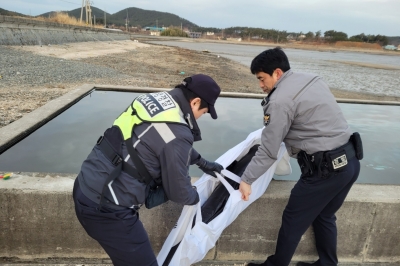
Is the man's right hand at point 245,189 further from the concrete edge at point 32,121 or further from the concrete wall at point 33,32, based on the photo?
the concrete wall at point 33,32

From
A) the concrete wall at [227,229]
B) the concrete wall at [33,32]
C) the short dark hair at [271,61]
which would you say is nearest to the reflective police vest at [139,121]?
the short dark hair at [271,61]

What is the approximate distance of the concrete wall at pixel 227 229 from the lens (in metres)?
2.31

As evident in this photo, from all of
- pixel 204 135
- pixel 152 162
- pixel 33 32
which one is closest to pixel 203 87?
pixel 152 162

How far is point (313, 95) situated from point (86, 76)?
8.29 metres

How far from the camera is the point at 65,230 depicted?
2.41 m

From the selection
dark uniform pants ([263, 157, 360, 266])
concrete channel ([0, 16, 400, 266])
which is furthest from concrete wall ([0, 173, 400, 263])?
dark uniform pants ([263, 157, 360, 266])

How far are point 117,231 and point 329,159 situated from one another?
53.5 inches

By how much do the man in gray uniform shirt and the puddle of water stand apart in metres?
1.04

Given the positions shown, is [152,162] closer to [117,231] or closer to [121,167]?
[121,167]

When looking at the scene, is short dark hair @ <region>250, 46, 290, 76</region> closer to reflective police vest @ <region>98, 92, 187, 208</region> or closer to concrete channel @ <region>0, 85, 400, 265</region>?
reflective police vest @ <region>98, 92, 187, 208</region>

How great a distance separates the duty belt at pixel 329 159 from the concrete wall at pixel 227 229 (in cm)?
52

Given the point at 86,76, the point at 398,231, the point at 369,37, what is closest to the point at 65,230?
the point at 398,231

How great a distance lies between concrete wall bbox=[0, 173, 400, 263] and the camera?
2314 millimetres

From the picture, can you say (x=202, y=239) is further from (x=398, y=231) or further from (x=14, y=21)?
(x=14, y=21)
